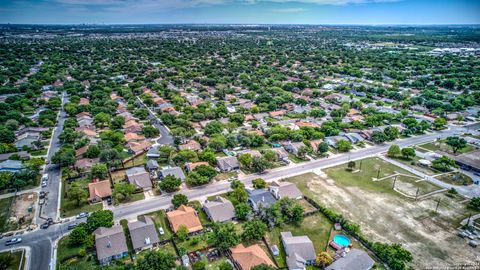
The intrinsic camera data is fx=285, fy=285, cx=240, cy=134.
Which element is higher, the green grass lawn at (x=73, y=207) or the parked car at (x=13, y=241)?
the green grass lawn at (x=73, y=207)

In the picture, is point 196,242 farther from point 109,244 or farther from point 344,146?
point 344,146

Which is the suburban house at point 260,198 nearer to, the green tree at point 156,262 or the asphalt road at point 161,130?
the green tree at point 156,262

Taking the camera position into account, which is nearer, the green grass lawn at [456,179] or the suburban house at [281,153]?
the green grass lawn at [456,179]

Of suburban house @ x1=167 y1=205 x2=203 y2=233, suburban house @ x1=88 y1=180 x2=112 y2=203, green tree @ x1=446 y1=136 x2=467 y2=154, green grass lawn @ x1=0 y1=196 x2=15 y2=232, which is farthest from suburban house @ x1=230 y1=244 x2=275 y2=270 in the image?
green tree @ x1=446 y1=136 x2=467 y2=154

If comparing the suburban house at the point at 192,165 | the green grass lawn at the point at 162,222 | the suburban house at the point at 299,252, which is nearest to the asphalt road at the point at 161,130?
the suburban house at the point at 192,165

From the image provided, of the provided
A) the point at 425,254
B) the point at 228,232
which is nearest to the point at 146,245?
the point at 228,232

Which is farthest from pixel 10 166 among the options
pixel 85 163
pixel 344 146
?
pixel 344 146
